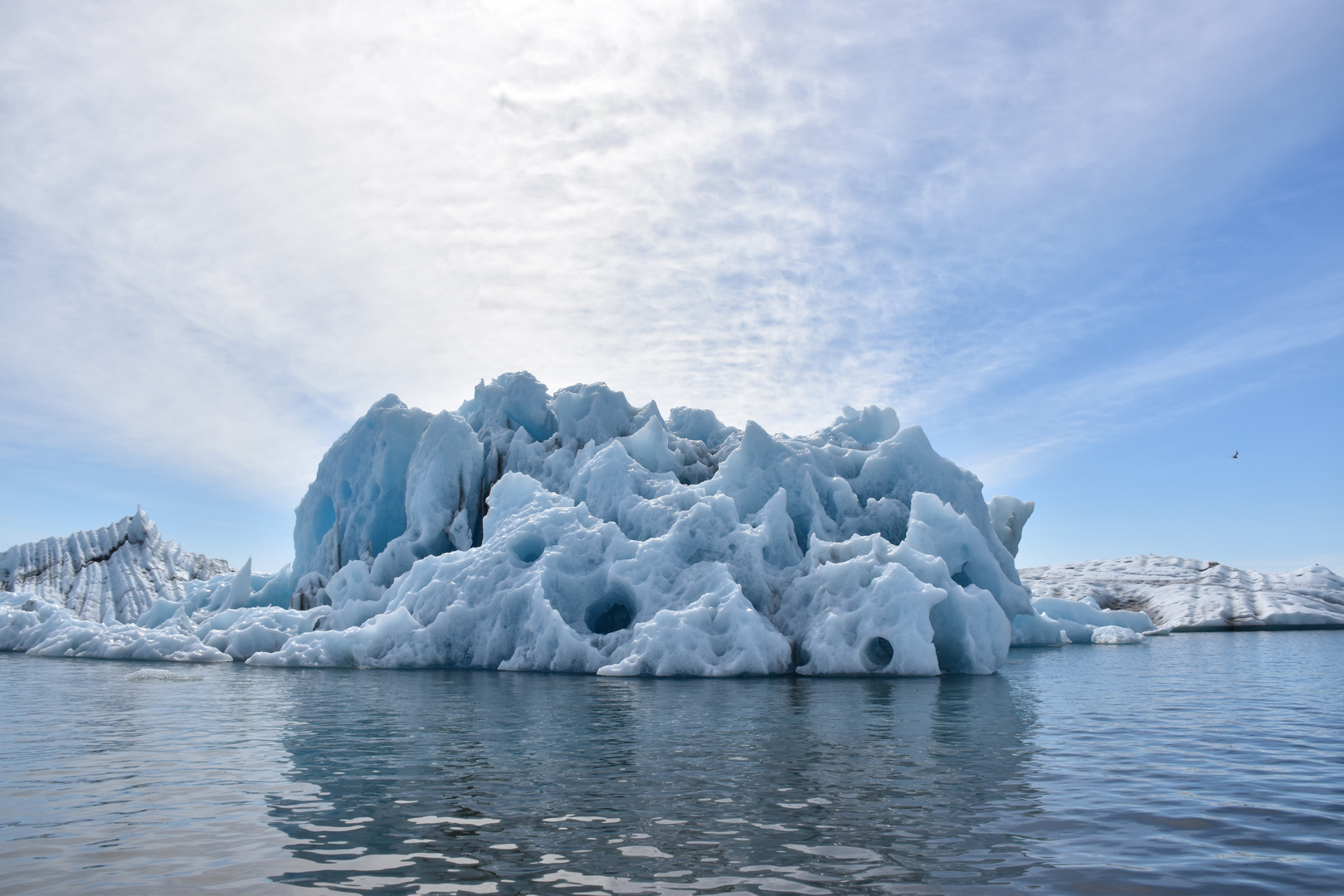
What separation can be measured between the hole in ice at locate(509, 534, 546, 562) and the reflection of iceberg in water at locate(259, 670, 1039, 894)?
427 inches

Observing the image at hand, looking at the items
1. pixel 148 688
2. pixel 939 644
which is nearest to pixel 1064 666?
pixel 939 644

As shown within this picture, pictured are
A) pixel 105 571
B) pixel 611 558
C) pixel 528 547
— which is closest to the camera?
pixel 611 558

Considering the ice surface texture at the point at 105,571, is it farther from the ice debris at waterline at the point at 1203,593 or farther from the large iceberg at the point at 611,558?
the ice debris at waterline at the point at 1203,593

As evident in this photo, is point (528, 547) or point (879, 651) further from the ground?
point (528, 547)

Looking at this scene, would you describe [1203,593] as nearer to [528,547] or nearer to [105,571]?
[528,547]

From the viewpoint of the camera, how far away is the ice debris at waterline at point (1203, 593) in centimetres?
5456

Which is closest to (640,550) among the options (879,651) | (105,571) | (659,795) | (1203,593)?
(879,651)

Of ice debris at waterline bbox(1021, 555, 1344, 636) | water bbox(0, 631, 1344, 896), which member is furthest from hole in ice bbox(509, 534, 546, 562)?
ice debris at waterline bbox(1021, 555, 1344, 636)

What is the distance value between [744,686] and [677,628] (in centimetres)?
318

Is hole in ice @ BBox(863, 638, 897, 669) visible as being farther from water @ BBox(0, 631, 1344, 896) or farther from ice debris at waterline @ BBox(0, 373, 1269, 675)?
water @ BBox(0, 631, 1344, 896)

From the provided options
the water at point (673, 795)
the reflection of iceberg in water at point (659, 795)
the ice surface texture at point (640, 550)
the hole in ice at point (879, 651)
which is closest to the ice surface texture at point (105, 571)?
the ice surface texture at point (640, 550)

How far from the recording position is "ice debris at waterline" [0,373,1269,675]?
2377cm

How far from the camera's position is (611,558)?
26.0 meters

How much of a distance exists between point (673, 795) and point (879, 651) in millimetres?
17594
